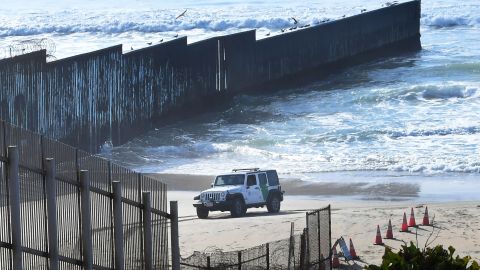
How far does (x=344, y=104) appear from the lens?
4900 centimetres

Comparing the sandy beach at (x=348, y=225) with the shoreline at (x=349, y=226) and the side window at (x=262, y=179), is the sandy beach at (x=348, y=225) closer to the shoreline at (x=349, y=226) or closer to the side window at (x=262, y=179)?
the shoreline at (x=349, y=226)

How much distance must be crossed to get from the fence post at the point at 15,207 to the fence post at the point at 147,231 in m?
2.00

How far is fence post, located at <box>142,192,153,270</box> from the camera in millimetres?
11789

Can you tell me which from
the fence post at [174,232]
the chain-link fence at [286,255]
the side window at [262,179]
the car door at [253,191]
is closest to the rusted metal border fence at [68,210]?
the fence post at [174,232]

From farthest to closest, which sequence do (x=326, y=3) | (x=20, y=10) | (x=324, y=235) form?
(x=20, y=10)
(x=326, y=3)
(x=324, y=235)

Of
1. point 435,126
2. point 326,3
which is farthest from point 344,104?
point 326,3

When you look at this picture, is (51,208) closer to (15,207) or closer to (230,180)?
(15,207)

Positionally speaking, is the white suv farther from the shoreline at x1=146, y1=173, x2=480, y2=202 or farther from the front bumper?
the shoreline at x1=146, y1=173, x2=480, y2=202

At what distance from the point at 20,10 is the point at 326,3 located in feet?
93.3

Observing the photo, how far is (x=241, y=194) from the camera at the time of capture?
26.3 metres

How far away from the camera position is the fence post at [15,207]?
32.6 feet

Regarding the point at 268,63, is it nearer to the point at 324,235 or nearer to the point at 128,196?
the point at 324,235

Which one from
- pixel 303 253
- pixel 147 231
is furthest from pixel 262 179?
pixel 147 231

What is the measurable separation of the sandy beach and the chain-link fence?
185 cm
